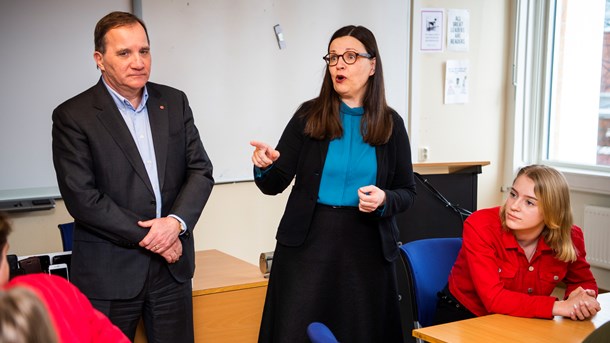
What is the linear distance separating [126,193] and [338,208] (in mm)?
741

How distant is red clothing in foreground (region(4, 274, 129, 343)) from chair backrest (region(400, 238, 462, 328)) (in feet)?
4.42

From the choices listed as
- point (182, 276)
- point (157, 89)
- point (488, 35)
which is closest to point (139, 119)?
point (157, 89)

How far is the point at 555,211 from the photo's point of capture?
2.32 metres

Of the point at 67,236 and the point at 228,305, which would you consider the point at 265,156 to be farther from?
the point at 67,236

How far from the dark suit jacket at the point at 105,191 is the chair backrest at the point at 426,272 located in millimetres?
865

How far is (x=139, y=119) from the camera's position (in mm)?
2408

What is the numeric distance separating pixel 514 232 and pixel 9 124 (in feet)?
8.52

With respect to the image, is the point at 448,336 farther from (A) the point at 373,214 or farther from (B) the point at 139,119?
(B) the point at 139,119

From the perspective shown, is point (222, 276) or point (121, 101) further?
point (222, 276)

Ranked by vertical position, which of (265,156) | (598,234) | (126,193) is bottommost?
(598,234)

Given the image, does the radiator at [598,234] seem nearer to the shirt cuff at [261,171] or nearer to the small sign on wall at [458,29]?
the small sign on wall at [458,29]

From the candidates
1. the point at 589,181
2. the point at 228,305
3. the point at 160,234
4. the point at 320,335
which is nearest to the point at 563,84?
the point at 589,181

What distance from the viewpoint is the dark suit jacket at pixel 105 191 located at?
7.42 feet

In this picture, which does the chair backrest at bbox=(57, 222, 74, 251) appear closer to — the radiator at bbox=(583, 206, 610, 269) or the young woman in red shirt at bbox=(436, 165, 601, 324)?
the young woman in red shirt at bbox=(436, 165, 601, 324)
